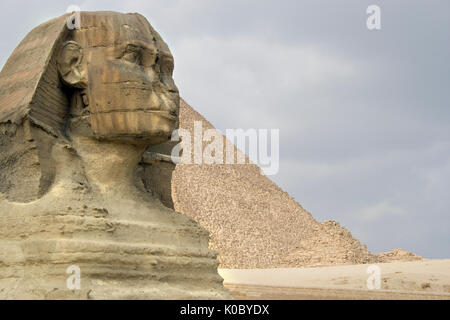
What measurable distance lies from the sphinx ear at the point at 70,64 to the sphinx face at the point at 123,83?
0.18ft

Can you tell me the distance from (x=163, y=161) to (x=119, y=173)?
84 cm

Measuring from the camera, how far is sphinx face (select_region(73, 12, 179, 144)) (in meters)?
5.71

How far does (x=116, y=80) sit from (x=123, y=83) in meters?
0.06

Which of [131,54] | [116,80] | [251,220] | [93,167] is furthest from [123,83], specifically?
[251,220]

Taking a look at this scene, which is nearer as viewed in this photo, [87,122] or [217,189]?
[87,122]

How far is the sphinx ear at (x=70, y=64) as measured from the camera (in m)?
5.85

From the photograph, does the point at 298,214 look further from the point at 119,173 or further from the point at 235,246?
the point at 119,173

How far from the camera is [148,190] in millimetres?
6547

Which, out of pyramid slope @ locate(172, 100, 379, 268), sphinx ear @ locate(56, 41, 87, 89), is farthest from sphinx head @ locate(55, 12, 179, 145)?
pyramid slope @ locate(172, 100, 379, 268)

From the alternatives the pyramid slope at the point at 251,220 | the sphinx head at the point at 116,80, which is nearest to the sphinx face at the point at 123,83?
the sphinx head at the point at 116,80

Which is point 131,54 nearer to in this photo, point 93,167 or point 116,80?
point 116,80

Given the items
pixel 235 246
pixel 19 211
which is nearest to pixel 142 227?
pixel 19 211

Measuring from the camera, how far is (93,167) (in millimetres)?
5840

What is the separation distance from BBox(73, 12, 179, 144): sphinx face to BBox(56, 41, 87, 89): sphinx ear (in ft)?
0.18
